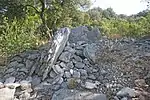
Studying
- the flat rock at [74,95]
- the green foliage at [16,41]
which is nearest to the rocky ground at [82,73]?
the flat rock at [74,95]

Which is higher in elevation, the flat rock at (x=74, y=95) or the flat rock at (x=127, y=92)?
the flat rock at (x=127, y=92)

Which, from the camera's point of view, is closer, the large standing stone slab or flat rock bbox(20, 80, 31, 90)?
flat rock bbox(20, 80, 31, 90)

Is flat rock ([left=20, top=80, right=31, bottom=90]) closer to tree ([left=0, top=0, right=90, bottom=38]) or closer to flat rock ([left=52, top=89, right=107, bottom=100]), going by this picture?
flat rock ([left=52, top=89, right=107, bottom=100])

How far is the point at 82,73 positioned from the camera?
5613 mm

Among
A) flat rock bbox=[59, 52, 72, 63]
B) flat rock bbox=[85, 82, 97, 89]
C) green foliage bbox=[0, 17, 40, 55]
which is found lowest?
flat rock bbox=[85, 82, 97, 89]

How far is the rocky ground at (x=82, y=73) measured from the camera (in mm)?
A: 5078

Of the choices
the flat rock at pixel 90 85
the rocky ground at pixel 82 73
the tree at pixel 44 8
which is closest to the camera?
the rocky ground at pixel 82 73

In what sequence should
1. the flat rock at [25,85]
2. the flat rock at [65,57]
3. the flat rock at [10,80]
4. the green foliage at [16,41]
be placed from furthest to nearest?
the green foliage at [16,41]
the flat rock at [65,57]
the flat rock at [10,80]
the flat rock at [25,85]

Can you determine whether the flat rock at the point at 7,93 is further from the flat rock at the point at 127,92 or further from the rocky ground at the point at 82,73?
the flat rock at the point at 127,92

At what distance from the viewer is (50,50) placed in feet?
19.5

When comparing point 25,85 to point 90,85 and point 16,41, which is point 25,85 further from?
point 16,41

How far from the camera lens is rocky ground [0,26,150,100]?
5078mm

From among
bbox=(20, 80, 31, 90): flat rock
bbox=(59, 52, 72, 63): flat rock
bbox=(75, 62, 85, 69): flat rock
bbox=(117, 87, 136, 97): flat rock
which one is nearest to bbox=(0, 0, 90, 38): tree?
bbox=(59, 52, 72, 63): flat rock

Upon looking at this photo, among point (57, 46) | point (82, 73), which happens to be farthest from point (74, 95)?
point (57, 46)
